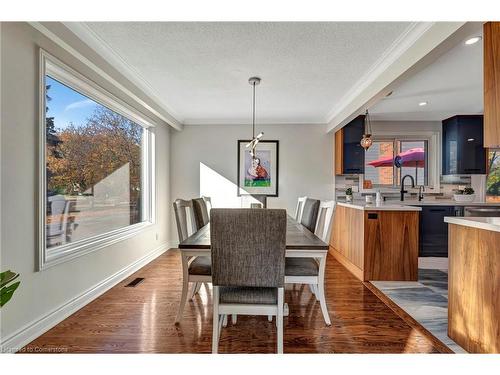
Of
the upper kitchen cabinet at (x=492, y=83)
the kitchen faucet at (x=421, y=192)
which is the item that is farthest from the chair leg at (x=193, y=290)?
the kitchen faucet at (x=421, y=192)

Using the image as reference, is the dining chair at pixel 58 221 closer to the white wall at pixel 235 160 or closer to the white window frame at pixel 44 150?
the white window frame at pixel 44 150

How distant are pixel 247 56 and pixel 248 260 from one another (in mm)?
1901

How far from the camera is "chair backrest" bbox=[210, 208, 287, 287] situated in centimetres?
156

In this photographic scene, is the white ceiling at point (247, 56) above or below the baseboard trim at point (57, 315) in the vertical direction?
above

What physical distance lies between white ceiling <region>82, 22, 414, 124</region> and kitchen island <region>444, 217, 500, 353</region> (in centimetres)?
156

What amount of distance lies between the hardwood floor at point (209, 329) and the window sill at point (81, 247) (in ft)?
1.64

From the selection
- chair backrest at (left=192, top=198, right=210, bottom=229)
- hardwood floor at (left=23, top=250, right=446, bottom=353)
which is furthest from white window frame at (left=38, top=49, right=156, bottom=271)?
chair backrest at (left=192, top=198, right=210, bottom=229)

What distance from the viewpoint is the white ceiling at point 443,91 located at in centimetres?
258

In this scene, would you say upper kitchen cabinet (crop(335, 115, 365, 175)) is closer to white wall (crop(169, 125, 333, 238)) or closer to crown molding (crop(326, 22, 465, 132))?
white wall (crop(169, 125, 333, 238))

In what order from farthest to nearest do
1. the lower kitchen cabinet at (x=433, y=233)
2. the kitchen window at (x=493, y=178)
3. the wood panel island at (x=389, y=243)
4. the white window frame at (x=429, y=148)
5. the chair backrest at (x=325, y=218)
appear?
the white window frame at (x=429, y=148)
the kitchen window at (x=493, y=178)
the lower kitchen cabinet at (x=433, y=233)
the wood panel island at (x=389, y=243)
the chair backrest at (x=325, y=218)

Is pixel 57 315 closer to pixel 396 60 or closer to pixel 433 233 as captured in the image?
pixel 396 60
